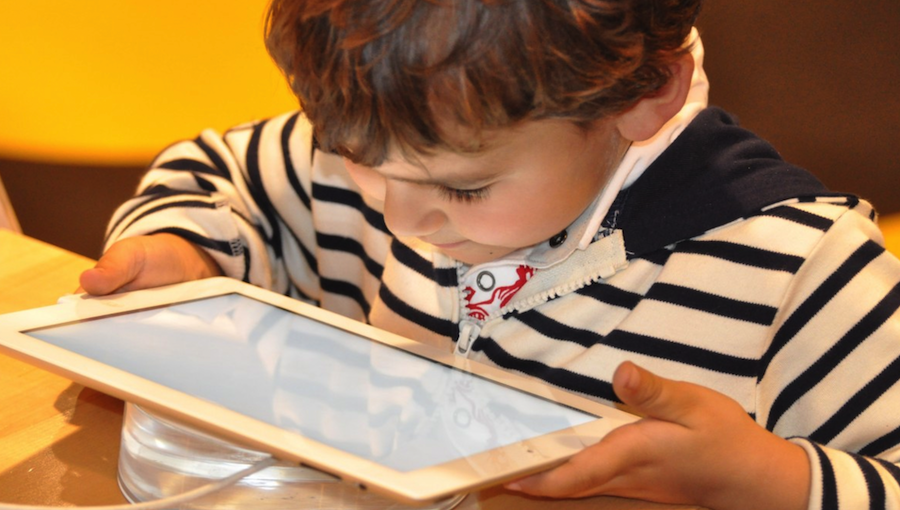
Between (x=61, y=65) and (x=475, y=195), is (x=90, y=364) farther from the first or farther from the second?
(x=61, y=65)

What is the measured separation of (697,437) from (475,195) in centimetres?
18

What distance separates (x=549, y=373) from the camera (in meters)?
0.66

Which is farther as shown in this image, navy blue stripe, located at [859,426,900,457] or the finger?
navy blue stripe, located at [859,426,900,457]

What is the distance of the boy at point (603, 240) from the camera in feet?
1.54

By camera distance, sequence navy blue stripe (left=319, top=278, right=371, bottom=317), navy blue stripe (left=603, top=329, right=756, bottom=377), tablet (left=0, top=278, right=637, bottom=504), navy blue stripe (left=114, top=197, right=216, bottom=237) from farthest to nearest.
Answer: navy blue stripe (left=319, top=278, right=371, bottom=317)
navy blue stripe (left=114, top=197, right=216, bottom=237)
navy blue stripe (left=603, top=329, right=756, bottom=377)
tablet (left=0, top=278, right=637, bottom=504)

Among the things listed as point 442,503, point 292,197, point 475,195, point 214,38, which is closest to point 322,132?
point 475,195

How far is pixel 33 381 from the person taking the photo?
0.59m

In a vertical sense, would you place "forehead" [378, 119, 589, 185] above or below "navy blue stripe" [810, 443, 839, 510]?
above

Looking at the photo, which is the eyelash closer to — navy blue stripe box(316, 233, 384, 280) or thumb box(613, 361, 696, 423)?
thumb box(613, 361, 696, 423)

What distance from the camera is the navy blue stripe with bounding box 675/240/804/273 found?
0.60 m

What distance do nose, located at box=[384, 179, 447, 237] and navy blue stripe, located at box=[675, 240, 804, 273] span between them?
7.2 inches

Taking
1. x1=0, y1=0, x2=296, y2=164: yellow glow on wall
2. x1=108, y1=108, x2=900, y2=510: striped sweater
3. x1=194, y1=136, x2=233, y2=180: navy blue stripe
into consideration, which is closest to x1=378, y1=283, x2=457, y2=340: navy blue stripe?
x1=108, y1=108, x2=900, y2=510: striped sweater

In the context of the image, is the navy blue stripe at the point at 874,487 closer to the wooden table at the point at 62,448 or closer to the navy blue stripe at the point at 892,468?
the navy blue stripe at the point at 892,468

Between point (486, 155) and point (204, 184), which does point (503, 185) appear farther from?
point (204, 184)
